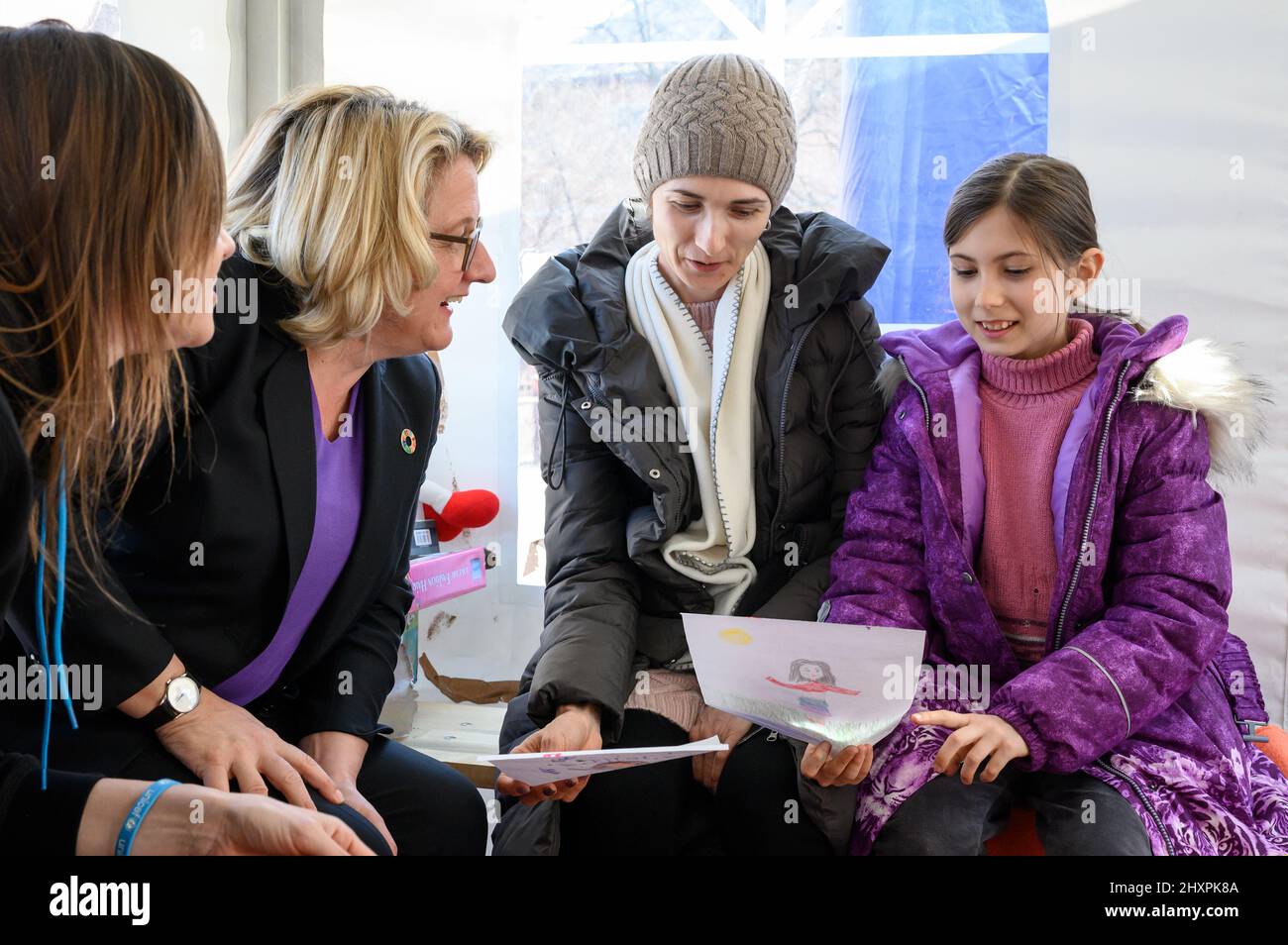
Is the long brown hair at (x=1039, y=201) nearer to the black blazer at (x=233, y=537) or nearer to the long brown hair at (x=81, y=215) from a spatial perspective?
the black blazer at (x=233, y=537)

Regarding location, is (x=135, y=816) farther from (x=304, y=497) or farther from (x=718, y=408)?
(x=718, y=408)

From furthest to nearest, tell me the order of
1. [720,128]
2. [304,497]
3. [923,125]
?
[923,125] < [720,128] < [304,497]

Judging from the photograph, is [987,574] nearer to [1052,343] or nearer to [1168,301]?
[1052,343]

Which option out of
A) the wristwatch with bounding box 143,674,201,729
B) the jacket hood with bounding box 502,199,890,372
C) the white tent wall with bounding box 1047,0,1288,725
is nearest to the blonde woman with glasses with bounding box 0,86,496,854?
the wristwatch with bounding box 143,674,201,729

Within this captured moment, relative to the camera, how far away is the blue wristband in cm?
108

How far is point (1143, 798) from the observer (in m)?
1.56

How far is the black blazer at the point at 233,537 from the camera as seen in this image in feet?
4.86

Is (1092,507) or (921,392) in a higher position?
(921,392)

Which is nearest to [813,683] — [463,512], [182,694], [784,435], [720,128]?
[784,435]

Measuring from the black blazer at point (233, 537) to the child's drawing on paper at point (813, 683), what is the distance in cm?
65

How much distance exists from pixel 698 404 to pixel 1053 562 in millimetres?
662

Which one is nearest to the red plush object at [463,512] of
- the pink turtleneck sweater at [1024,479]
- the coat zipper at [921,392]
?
the coat zipper at [921,392]

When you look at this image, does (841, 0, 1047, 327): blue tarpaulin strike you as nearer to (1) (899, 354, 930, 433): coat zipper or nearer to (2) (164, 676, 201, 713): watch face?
(1) (899, 354, 930, 433): coat zipper
